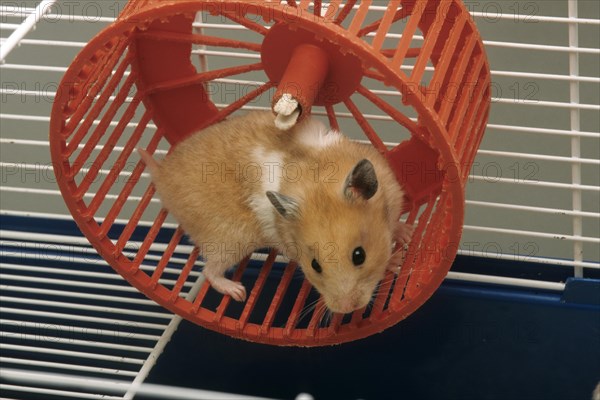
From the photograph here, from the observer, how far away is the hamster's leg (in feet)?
6.04

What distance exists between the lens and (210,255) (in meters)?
1.82

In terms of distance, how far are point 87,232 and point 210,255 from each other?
280 millimetres

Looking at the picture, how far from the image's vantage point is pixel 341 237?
1.55 metres

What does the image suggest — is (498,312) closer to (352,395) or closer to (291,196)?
(352,395)

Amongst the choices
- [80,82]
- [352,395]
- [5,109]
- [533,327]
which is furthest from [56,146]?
[5,109]

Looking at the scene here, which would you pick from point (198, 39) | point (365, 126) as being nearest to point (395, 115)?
point (365, 126)

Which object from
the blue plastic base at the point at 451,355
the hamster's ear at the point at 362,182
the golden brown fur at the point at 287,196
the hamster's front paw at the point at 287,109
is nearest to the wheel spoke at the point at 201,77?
the golden brown fur at the point at 287,196

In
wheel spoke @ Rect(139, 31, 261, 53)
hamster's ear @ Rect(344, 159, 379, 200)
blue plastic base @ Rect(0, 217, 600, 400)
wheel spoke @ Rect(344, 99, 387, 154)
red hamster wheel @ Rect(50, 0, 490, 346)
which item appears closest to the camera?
red hamster wheel @ Rect(50, 0, 490, 346)

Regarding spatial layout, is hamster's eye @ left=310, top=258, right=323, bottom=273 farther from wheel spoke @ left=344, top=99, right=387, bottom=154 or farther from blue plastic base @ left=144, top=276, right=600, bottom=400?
blue plastic base @ left=144, top=276, right=600, bottom=400

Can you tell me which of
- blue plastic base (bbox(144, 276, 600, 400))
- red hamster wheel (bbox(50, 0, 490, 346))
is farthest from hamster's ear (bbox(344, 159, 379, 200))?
blue plastic base (bbox(144, 276, 600, 400))

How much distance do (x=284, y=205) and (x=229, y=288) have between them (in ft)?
1.19

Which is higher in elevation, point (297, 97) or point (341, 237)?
point (297, 97)

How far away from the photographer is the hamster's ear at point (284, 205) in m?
1.53

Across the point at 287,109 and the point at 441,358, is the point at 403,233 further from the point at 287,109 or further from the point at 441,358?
the point at 287,109
